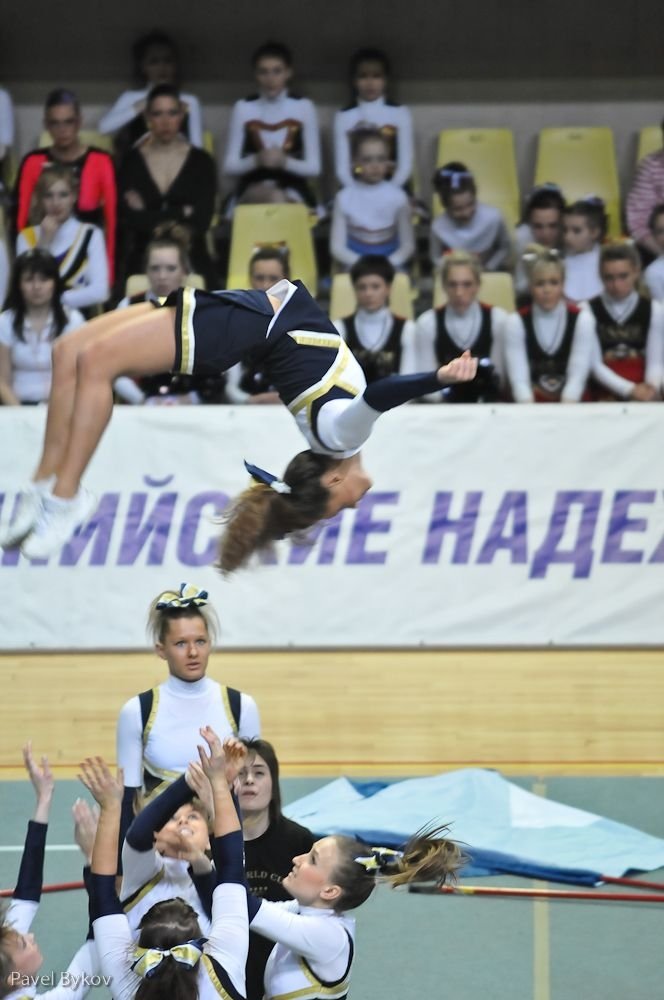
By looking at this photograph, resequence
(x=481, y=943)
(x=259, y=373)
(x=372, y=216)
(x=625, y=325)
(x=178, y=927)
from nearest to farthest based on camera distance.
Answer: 1. (x=178, y=927)
2. (x=481, y=943)
3. (x=259, y=373)
4. (x=625, y=325)
5. (x=372, y=216)

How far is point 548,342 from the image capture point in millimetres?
8094

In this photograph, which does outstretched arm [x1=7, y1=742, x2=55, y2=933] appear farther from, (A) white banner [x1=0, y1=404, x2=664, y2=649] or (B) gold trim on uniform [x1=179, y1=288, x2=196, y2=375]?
(A) white banner [x1=0, y1=404, x2=664, y2=649]

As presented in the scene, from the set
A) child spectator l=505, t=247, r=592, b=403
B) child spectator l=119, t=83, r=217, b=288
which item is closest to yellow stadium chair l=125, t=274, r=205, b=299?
child spectator l=119, t=83, r=217, b=288

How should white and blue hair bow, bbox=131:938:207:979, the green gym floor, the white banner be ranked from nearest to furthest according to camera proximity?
white and blue hair bow, bbox=131:938:207:979
the green gym floor
the white banner

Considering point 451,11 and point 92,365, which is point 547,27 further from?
point 92,365

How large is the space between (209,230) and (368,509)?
2646 mm

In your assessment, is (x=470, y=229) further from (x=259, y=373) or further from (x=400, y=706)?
(x=400, y=706)

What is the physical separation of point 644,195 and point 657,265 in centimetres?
74

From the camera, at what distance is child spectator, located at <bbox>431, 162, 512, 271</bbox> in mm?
9047

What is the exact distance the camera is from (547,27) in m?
10.6

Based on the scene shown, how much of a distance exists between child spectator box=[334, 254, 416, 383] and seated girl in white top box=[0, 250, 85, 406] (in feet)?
4.71

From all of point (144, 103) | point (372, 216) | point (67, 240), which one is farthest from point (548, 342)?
point (144, 103)

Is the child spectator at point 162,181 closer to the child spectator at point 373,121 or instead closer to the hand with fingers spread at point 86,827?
the child spectator at point 373,121

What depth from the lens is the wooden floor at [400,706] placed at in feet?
22.3
